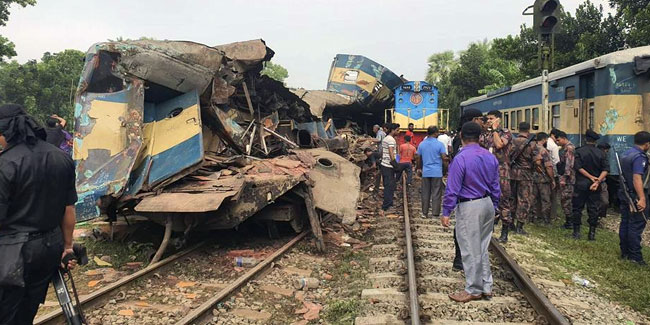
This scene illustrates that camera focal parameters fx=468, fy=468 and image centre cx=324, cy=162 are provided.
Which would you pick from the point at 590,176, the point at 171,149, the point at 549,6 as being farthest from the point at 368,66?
the point at 171,149

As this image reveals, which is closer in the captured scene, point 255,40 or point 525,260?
point 525,260

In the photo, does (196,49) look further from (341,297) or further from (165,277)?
(341,297)

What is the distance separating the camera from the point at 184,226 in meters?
6.26

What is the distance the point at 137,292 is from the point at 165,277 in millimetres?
529

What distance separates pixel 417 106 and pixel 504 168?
418 inches

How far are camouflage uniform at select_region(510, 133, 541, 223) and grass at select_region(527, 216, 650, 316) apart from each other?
610mm

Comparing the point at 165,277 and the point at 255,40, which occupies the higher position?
the point at 255,40

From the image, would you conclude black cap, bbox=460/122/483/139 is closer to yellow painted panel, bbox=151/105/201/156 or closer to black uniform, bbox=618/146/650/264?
black uniform, bbox=618/146/650/264

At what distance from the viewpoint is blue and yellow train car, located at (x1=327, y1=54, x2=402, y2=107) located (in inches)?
749

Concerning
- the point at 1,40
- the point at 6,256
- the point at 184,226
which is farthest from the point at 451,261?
the point at 1,40

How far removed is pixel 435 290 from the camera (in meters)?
5.03

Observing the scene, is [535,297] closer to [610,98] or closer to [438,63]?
[610,98]

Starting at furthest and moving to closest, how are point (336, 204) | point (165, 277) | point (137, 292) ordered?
point (336, 204) → point (165, 277) → point (137, 292)

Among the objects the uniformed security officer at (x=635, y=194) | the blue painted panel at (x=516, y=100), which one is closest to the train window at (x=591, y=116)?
the blue painted panel at (x=516, y=100)
